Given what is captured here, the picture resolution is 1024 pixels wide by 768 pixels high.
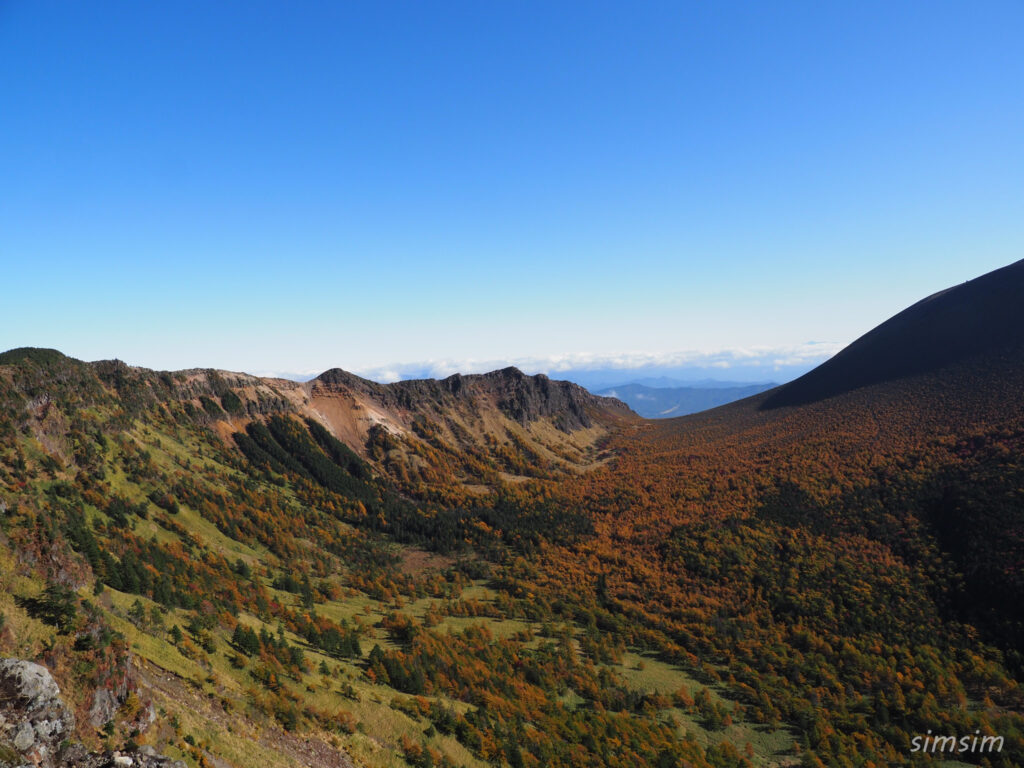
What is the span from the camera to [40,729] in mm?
19750

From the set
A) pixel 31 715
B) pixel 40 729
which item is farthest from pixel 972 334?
pixel 31 715

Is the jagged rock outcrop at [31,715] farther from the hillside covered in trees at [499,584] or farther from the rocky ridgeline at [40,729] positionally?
the hillside covered in trees at [499,584]

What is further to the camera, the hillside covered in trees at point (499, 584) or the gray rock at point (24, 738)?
the hillside covered in trees at point (499, 584)

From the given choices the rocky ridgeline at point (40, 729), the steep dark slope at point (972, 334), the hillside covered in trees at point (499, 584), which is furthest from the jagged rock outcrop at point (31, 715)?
the steep dark slope at point (972, 334)

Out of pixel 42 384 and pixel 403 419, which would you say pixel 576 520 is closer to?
pixel 403 419

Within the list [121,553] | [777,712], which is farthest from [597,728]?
[121,553]

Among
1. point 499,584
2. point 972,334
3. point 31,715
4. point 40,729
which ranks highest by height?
point 972,334

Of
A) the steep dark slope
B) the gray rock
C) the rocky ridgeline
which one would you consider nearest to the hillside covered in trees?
the rocky ridgeline

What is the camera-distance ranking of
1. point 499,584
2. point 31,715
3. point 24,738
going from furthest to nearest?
1. point 499,584
2. point 31,715
3. point 24,738

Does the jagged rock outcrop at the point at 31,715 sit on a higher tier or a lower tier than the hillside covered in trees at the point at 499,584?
higher

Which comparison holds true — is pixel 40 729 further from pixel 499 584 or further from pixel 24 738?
pixel 499 584

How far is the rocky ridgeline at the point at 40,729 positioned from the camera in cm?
1877

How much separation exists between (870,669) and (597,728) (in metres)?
49.2

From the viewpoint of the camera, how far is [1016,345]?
524 ft
